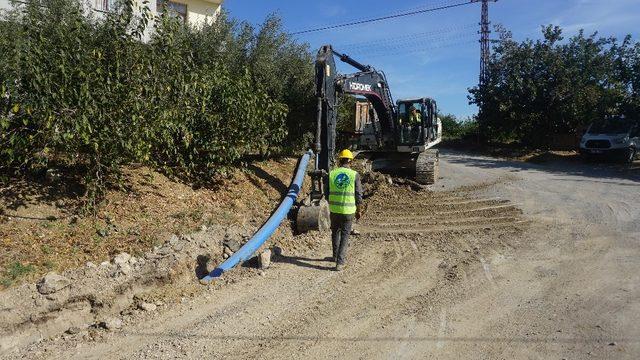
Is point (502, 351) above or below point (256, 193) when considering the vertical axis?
below

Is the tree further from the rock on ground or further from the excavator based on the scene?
the rock on ground

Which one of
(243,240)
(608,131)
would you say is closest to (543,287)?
(243,240)

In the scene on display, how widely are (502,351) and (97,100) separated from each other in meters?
6.40

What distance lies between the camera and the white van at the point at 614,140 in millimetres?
20297

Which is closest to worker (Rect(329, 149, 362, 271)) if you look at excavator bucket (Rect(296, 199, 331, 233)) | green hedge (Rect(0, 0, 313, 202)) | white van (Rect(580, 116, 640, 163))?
excavator bucket (Rect(296, 199, 331, 233))

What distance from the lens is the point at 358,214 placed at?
1088 centimetres

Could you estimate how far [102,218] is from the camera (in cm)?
750

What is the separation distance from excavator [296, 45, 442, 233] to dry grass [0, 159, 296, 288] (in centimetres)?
147

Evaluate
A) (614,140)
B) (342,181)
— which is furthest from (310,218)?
(614,140)

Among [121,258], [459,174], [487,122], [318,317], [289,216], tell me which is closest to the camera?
[318,317]

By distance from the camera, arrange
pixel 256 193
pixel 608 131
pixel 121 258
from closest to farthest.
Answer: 1. pixel 121 258
2. pixel 256 193
3. pixel 608 131

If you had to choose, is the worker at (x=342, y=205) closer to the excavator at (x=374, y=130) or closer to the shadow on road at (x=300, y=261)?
the shadow on road at (x=300, y=261)

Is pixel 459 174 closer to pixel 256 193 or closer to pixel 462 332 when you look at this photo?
pixel 256 193

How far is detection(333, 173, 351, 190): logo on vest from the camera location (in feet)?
24.7
